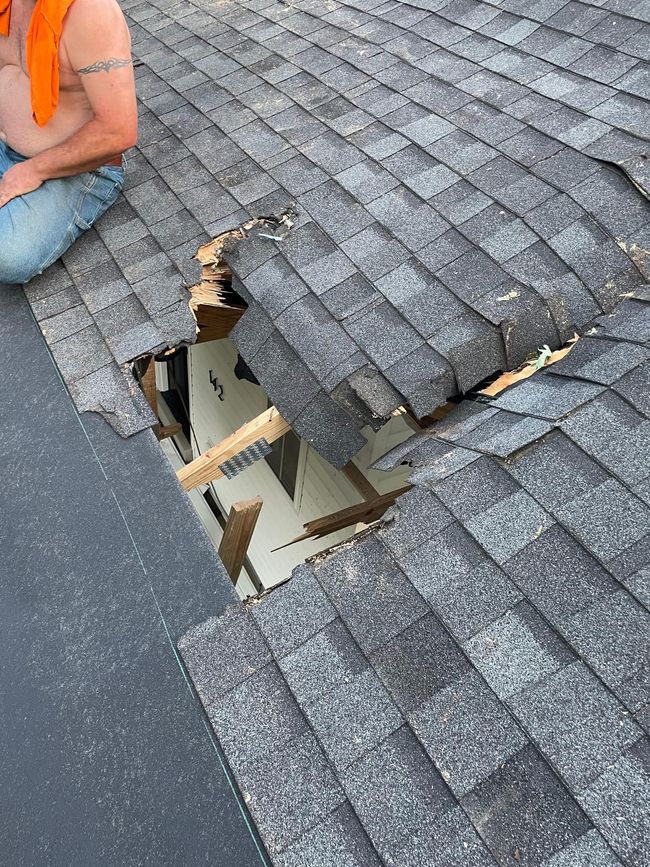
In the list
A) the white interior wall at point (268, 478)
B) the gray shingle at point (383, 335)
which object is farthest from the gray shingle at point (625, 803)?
the white interior wall at point (268, 478)

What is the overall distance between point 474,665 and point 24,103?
350 centimetres

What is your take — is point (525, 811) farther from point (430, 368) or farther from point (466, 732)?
point (430, 368)

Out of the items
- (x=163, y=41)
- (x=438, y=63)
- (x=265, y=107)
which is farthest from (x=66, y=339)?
(x=163, y=41)

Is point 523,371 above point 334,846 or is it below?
above

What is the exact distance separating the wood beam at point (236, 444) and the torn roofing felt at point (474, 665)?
824 mm

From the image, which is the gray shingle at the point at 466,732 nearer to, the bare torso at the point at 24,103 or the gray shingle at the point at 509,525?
the gray shingle at the point at 509,525

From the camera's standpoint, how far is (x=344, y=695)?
71.4 inches

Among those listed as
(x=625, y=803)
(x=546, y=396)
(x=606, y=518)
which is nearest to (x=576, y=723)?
(x=625, y=803)

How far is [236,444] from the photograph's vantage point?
283 cm

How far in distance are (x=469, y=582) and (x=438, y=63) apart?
3519 millimetres

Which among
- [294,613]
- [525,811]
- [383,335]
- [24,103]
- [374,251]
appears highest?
[24,103]

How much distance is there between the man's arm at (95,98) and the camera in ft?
9.14

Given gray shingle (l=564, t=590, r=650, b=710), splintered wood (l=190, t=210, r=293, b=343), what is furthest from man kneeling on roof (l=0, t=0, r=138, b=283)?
gray shingle (l=564, t=590, r=650, b=710)

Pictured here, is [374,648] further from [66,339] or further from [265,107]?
[265,107]
